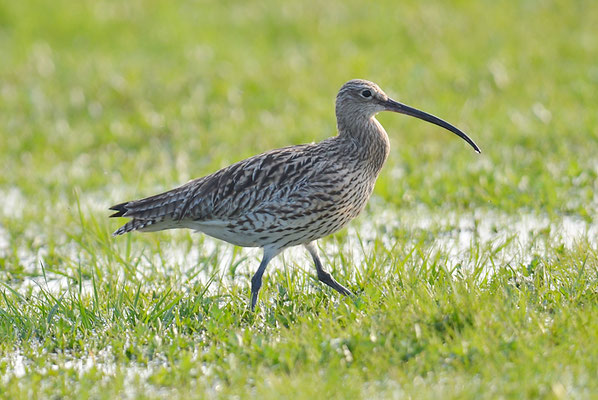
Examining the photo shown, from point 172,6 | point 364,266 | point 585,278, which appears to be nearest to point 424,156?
point 364,266

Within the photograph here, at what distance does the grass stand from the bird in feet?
1.06

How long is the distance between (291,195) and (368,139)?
0.72 meters

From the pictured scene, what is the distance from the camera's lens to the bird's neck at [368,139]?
251 inches

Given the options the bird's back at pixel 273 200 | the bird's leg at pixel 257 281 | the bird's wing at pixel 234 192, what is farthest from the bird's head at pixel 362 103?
the bird's leg at pixel 257 281

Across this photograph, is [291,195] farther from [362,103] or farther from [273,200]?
[362,103]

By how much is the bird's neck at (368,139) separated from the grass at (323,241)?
602 millimetres

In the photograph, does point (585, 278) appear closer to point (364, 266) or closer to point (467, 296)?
point (467, 296)

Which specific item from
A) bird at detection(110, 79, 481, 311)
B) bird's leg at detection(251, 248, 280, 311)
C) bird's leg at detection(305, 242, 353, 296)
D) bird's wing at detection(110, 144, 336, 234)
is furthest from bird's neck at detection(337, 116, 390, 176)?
bird's leg at detection(251, 248, 280, 311)

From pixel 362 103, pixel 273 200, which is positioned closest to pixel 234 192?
pixel 273 200

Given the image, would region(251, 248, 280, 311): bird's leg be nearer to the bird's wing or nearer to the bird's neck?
the bird's wing

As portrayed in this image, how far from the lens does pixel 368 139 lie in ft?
21.1

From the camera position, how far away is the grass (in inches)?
194

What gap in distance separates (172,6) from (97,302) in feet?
31.3

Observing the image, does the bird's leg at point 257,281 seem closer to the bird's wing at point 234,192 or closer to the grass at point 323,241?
the grass at point 323,241
